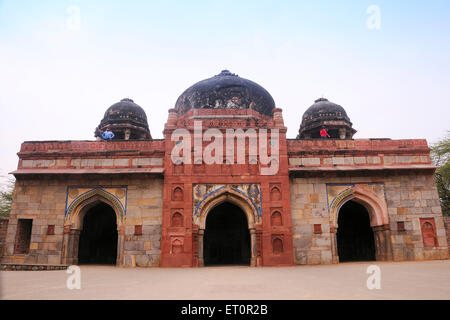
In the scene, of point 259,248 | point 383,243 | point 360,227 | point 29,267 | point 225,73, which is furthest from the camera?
point 225,73

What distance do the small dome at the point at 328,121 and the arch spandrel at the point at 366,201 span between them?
24.6 ft

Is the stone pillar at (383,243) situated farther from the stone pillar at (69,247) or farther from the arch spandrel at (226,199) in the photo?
the stone pillar at (69,247)

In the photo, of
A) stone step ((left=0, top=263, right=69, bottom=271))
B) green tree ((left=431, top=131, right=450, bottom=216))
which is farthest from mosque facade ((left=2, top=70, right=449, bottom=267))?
green tree ((left=431, top=131, right=450, bottom=216))

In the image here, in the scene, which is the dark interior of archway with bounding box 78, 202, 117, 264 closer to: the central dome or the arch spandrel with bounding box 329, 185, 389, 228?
the central dome

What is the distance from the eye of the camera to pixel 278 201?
36.2 ft

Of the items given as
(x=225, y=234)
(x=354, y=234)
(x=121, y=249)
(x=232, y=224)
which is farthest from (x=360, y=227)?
(x=121, y=249)

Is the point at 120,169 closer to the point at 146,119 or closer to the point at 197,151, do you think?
the point at 197,151

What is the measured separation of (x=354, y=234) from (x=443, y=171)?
10432 millimetres

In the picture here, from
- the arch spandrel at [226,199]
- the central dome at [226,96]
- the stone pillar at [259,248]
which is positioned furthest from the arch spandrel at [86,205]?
the central dome at [226,96]

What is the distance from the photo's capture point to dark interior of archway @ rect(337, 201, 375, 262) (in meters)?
13.7

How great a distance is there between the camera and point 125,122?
60.6 feet

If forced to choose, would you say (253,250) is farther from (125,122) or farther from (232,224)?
(125,122)

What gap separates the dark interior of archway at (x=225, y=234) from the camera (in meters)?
14.0
